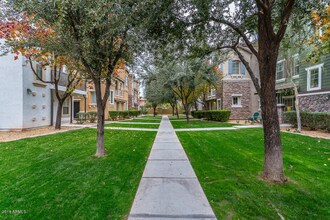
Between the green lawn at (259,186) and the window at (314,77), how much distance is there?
9.65 metres

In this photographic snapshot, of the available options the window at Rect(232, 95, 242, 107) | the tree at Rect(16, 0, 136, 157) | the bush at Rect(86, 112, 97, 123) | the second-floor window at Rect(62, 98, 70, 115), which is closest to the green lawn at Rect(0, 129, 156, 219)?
the tree at Rect(16, 0, 136, 157)

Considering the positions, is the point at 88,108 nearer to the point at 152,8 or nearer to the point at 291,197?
the point at 152,8

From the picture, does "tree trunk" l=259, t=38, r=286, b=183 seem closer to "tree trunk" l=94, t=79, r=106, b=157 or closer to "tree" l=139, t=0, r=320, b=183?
"tree" l=139, t=0, r=320, b=183

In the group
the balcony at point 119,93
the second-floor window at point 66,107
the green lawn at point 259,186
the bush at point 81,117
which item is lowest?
the green lawn at point 259,186

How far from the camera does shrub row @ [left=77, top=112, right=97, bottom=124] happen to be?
1856 centimetres

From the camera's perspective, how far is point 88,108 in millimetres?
23172

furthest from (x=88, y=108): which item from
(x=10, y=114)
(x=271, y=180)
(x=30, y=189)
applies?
(x=271, y=180)

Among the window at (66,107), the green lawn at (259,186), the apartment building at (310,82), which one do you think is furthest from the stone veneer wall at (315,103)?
the window at (66,107)

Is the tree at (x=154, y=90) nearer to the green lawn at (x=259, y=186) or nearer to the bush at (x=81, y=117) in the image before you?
the bush at (x=81, y=117)

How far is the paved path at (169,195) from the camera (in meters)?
2.96

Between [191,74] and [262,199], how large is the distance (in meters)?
13.7

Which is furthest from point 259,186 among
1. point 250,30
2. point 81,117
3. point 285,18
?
point 81,117

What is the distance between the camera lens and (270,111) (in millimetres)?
4105

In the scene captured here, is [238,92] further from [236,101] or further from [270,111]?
[270,111]
